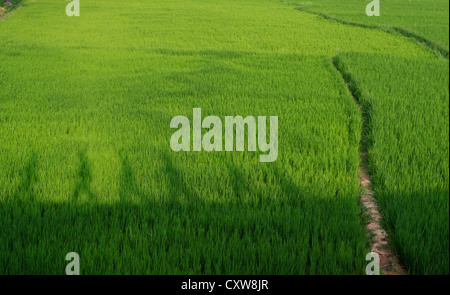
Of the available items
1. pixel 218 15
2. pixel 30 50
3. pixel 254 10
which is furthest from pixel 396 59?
pixel 254 10

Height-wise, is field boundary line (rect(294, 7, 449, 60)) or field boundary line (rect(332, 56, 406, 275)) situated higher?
field boundary line (rect(294, 7, 449, 60))

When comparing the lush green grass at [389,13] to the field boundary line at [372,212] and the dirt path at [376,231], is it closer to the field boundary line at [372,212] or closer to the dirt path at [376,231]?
the field boundary line at [372,212]

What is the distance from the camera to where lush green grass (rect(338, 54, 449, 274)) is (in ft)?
6.10

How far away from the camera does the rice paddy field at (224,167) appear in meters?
1.92

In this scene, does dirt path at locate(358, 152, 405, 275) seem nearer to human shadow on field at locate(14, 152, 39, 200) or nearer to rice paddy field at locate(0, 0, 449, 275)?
rice paddy field at locate(0, 0, 449, 275)

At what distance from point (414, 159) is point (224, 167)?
43.6 inches

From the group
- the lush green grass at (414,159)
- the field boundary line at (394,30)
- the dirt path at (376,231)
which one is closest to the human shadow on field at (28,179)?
the dirt path at (376,231)

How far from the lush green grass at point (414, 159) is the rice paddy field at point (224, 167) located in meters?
0.01

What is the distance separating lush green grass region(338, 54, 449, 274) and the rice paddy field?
1 centimetres

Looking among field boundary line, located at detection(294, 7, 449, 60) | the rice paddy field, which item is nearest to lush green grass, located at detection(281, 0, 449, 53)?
field boundary line, located at detection(294, 7, 449, 60)

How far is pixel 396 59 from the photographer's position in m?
4.98

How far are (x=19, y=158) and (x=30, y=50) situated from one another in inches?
184

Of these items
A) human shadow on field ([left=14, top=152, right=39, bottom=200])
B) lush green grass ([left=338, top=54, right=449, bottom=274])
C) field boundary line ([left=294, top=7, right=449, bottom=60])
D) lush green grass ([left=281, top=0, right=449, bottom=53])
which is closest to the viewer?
lush green grass ([left=338, top=54, right=449, bottom=274])
